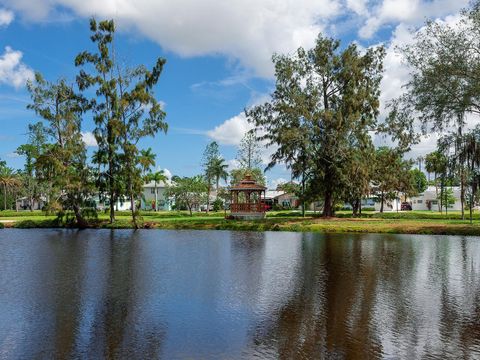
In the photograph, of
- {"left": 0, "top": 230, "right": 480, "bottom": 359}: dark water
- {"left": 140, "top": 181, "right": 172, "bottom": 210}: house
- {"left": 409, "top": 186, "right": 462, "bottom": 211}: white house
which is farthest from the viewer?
{"left": 140, "top": 181, "right": 172, "bottom": 210}: house

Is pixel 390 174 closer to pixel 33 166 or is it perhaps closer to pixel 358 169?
pixel 358 169

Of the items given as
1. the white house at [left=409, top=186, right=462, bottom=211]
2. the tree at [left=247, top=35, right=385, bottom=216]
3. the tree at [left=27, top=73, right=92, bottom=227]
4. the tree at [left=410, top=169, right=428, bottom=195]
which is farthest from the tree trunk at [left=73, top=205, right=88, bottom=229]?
the tree at [left=410, top=169, right=428, bottom=195]

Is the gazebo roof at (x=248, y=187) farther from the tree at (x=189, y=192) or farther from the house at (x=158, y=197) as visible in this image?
the house at (x=158, y=197)

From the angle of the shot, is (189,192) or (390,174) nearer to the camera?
(390,174)

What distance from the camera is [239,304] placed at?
13133 mm

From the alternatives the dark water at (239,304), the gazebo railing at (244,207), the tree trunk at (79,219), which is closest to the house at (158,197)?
the gazebo railing at (244,207)

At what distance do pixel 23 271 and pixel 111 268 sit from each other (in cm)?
336

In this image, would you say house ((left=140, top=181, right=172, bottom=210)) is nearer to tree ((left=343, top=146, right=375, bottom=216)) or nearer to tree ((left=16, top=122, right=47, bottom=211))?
tree ((left=16, top=122, right=47, bottom=211))

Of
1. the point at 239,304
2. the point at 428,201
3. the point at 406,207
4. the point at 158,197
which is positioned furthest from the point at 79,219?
the point at 428,201

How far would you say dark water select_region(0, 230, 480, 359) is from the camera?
952cm

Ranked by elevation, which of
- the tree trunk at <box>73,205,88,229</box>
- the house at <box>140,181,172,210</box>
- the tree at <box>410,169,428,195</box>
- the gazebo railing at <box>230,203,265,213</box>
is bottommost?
the tree trunk at <box>73,205,88,229</box>

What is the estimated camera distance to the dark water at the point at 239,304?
9.52m

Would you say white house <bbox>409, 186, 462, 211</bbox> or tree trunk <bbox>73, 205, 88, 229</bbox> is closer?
tree trunk <bbox>73, 205, 88, 229</bbox>

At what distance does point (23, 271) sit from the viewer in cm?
1869
